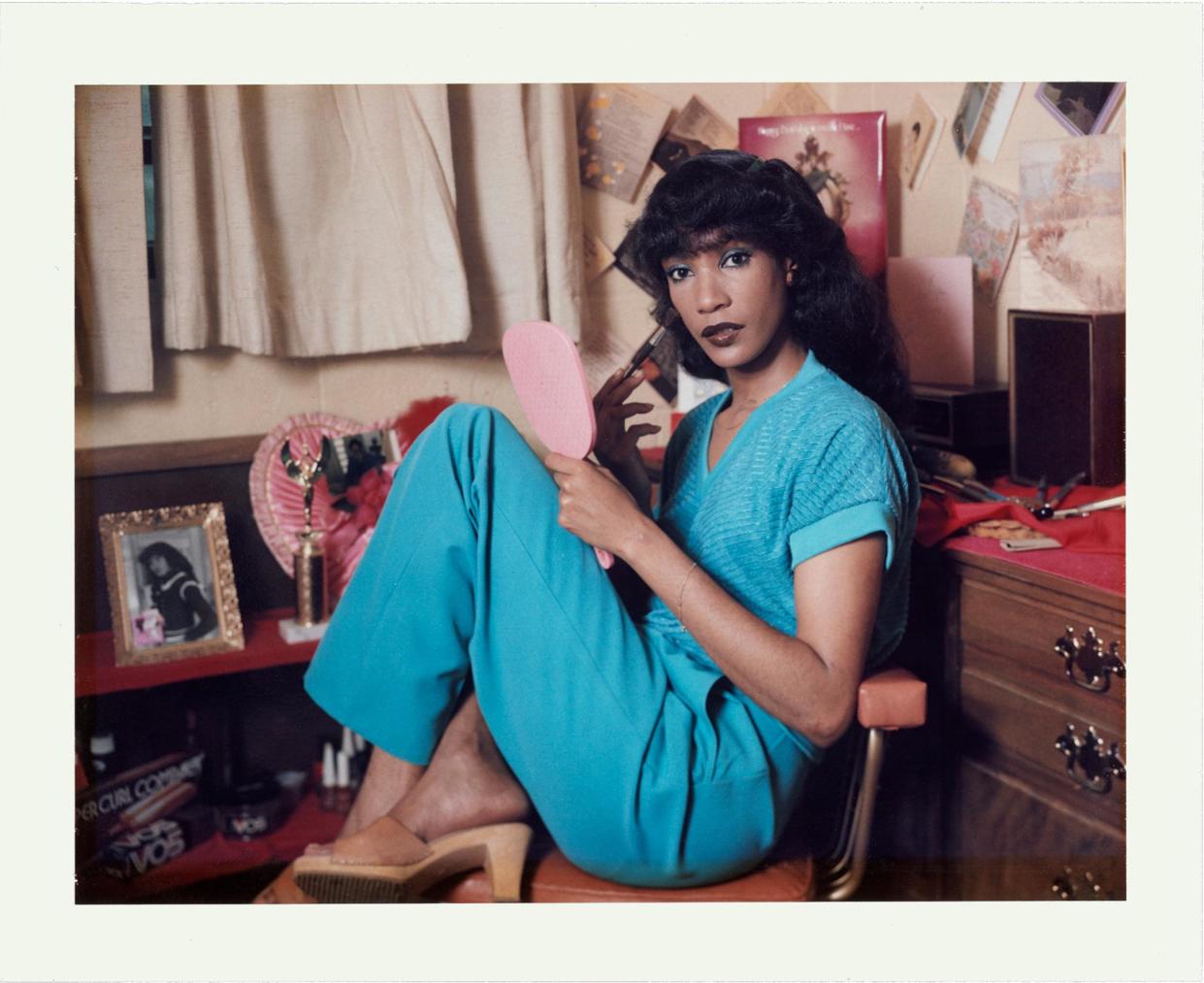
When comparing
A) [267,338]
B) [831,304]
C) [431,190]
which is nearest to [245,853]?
[267,338]

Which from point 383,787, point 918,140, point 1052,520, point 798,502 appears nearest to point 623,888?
point 383,787

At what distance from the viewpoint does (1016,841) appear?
148 cm

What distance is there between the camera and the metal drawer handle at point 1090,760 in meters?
1.34

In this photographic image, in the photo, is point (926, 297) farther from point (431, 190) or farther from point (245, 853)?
point (245, 853)

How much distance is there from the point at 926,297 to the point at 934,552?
499 millimetres

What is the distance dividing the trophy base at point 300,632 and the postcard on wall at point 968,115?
1197mm

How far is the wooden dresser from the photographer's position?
4.42 ft

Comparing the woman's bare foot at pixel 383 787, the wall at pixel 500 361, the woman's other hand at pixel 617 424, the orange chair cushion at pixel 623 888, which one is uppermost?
the wall at pixel 500 361

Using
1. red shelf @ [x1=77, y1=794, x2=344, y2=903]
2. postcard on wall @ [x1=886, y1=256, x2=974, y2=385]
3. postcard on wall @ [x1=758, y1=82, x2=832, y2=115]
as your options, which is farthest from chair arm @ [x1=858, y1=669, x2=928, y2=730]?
postcard on wall @ [x1=758, y1=82, x2=832, y2=115]

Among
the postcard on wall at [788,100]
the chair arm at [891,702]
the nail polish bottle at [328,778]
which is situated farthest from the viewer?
the postcard on wall at [788,100]

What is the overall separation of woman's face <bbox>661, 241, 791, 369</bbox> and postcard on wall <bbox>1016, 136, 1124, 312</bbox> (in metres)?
0.57

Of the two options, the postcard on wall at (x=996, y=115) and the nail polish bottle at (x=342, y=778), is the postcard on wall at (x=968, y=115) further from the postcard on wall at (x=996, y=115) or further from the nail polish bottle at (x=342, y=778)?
the nail polish bottle at (x=342, y=778)

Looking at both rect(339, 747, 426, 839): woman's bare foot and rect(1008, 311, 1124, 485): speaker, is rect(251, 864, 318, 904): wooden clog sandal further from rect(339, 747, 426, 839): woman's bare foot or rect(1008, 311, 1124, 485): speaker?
rect(1008, 311, 1124, 485): speaker

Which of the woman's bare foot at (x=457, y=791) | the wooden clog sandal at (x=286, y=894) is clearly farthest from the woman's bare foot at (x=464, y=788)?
the wooden clog sandal at (x=286, y=894)
